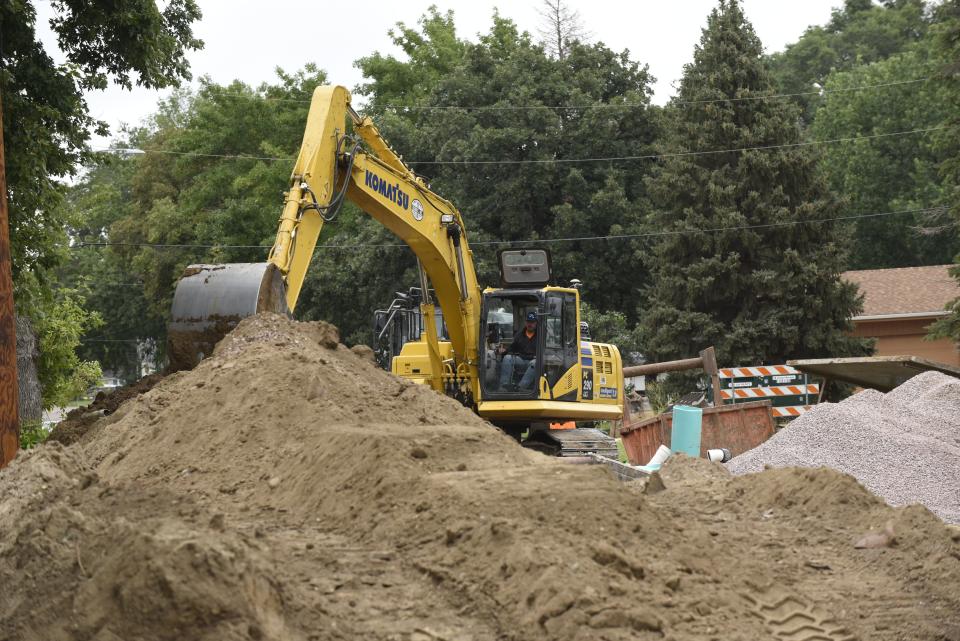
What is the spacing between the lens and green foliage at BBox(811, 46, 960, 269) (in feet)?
147

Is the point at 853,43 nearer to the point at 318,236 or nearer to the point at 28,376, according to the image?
the point at 28,376

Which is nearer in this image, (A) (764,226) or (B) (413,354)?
(B) (413,354)

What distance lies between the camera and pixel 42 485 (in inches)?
249

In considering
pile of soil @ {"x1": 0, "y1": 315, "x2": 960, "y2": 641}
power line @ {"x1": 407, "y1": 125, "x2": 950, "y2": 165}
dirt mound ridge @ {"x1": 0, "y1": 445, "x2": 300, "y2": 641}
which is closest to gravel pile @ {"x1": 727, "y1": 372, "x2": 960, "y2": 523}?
pile of soil @ {"x1": 0, "y1": 315, "x2": 960, "y2": 641}

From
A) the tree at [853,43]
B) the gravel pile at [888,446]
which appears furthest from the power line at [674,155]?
the tree at [853,43]

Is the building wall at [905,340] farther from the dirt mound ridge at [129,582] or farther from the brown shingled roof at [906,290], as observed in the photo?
the dirt mound ridge at [129,582]

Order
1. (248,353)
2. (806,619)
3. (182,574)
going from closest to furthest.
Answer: (182,574) → (806,619) → (248,353)

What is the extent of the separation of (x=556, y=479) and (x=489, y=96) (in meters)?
31.1

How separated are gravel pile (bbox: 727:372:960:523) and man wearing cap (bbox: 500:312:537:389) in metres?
2.60

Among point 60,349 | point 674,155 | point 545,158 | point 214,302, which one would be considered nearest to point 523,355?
point 214,302

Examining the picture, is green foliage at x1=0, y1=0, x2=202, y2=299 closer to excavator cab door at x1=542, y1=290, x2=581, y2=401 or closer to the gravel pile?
excavator cab door at x1=542, y1=290, x2=581, y2=401

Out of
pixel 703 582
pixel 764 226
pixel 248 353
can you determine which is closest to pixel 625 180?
pixel 764 226

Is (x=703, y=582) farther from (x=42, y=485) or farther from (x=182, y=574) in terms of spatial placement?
(x=42, y=485)

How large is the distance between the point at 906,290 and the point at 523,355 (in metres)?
28.0
